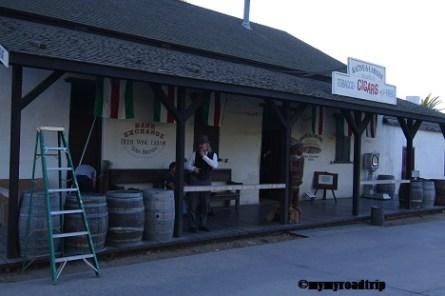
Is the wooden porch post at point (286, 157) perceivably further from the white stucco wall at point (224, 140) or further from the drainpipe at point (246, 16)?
the drainpipe at point (246, 16)

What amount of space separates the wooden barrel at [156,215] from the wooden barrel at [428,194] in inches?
341

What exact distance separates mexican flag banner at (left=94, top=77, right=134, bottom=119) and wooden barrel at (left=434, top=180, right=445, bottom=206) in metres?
9.60

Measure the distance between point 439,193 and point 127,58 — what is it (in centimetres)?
1085

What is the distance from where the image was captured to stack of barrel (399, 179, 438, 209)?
13.9 m

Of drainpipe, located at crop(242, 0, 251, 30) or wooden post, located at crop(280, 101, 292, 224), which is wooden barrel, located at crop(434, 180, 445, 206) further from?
drainpipe, located at crop(242, 0, 251, 30)

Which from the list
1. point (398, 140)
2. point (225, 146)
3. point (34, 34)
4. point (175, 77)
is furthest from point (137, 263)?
point (398, 140)

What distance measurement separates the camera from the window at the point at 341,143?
15914 millimetres

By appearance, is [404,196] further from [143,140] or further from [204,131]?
[143,140]

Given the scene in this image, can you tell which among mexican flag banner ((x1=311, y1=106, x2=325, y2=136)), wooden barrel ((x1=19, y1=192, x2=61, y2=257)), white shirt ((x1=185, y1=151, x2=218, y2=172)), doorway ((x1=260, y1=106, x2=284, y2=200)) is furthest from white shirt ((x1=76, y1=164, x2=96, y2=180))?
mexican flag banner ((x1=311, y1=106, x2=325, y2=136))

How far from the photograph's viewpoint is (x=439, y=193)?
15109 mm

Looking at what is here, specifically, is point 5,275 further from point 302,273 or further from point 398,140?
point 398,140

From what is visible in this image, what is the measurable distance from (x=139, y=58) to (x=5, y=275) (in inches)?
151

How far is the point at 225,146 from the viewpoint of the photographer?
42.1ft

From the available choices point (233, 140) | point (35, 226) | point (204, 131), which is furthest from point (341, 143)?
point (35, 226)
